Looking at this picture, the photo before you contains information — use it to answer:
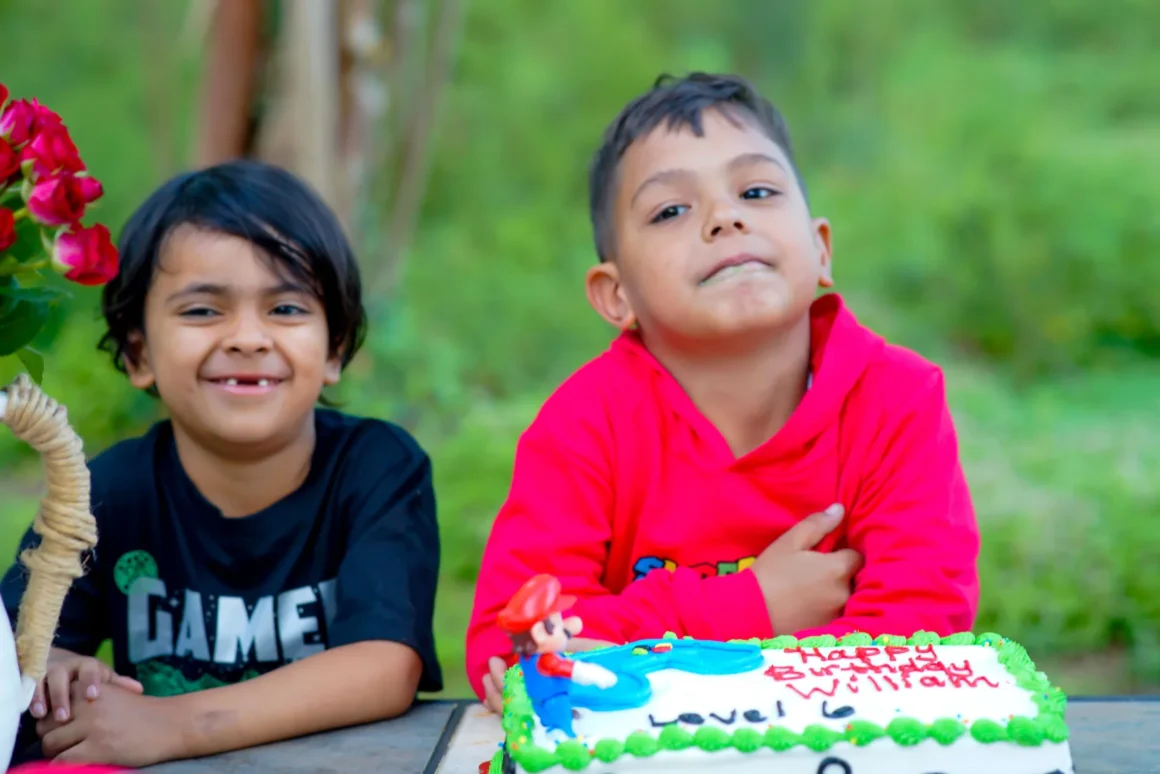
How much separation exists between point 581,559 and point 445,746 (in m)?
0.28

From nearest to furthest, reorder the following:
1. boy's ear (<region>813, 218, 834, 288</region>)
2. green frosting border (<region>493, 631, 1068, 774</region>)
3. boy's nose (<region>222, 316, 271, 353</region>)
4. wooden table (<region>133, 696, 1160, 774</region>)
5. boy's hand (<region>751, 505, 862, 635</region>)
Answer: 1. green frosting border (<region>493, 631, 1068, 774</region>)
2. wooden table (<region>133, 696, 1160, 774</region>)
3. boy's hand (<region>751, 505, 862, 635</region>)
4. boy's nose (<region>222, 316, 271, 353</region>)
5. boy's ear (<region>813, 218, 834, 288</region>)

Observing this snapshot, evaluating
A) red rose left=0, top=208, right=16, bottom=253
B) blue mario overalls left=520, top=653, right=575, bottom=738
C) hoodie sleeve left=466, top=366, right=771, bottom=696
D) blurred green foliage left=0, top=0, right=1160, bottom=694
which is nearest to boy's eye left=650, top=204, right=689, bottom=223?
hoodie sleeve left=466, top=366, right=771, bottom=696

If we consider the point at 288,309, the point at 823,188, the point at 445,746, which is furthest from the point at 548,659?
the point at 823,188

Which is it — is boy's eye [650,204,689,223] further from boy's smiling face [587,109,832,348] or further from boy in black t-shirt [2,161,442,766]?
boy in black t-shirt [2,161,442,766]

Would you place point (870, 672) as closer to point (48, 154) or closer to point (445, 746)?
point (445, 746)

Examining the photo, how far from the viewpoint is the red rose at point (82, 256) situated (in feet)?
3.95

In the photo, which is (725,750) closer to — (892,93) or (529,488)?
(529,488)

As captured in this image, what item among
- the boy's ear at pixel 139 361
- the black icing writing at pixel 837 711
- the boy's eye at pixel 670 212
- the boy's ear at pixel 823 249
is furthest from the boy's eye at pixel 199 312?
the black icing writing at pixel 837 711

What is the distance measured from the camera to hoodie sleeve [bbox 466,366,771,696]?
5.06 feet

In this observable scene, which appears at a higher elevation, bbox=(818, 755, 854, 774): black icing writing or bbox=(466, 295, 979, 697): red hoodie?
bbox=(466, 295, 979, 697): red hoodie

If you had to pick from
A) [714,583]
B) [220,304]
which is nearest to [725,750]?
[714,583]

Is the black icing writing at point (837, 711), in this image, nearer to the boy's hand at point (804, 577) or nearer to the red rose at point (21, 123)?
the boy's hand at point (804, 577)

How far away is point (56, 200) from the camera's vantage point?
1192mm

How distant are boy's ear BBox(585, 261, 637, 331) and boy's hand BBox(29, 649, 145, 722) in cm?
79
